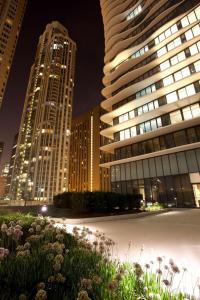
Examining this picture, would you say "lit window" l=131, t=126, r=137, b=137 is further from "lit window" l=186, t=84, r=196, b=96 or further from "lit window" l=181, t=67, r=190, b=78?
"lit window" l=181, t=67, r=190, b=78

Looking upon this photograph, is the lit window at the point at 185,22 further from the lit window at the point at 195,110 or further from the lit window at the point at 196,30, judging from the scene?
the lit window at the point at 195,110

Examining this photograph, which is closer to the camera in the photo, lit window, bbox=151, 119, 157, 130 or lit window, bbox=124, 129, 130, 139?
lit window, bbox=151, 119, 157, 130

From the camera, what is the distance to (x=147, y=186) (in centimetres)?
3002

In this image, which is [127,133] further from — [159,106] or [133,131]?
[159,106]

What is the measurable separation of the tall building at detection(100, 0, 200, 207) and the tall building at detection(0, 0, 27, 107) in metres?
73.7

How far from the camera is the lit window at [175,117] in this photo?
94.1 feet

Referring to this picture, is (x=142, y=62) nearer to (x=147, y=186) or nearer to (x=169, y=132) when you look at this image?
(x=169, y=132)

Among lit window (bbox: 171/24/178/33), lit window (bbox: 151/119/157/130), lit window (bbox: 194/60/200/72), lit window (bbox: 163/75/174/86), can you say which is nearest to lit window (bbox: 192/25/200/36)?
lit window (bbox: 171/24/178/33)

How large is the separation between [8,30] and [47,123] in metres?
57.9

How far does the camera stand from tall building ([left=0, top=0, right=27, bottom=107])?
297 feet

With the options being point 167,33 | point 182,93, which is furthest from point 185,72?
point 167,33

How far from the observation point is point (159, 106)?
3138 centimetres

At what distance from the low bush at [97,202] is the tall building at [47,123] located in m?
99.0

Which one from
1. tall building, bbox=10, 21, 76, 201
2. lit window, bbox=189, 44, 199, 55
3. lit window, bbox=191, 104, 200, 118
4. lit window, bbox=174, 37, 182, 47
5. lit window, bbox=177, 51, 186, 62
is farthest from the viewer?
tall building, bbox=10, 21, 76, 201
